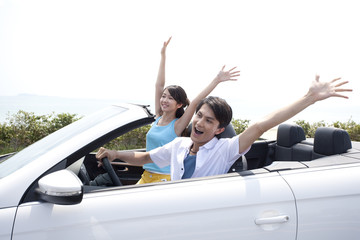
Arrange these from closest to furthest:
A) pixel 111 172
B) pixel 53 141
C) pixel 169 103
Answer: pixel 53 141 → pixel 111 172 → pixel 169 103

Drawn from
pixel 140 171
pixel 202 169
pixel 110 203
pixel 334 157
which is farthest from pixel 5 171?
pixel 334 157

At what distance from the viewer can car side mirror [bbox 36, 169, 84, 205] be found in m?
1.56

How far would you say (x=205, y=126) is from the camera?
7.68 ft

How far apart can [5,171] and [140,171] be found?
157 centimetres

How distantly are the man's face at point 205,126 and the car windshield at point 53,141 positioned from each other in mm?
485

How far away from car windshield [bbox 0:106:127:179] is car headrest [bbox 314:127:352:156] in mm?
1343

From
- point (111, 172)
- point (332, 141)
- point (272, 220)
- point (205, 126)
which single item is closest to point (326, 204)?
point (272, 220)

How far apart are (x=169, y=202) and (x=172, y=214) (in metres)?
0.06

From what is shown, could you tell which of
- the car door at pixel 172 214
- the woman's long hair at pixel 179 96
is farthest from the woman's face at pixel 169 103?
the car door at pixel 172 214

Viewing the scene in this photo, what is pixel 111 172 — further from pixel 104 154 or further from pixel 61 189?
pixel 61 189

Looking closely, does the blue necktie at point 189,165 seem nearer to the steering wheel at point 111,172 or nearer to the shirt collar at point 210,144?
the shirt collar at point 210,144

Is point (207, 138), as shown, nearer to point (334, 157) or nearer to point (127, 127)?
point (127, 127)

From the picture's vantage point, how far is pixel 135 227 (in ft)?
5.51

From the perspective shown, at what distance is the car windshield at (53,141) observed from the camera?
1900 millimetres
